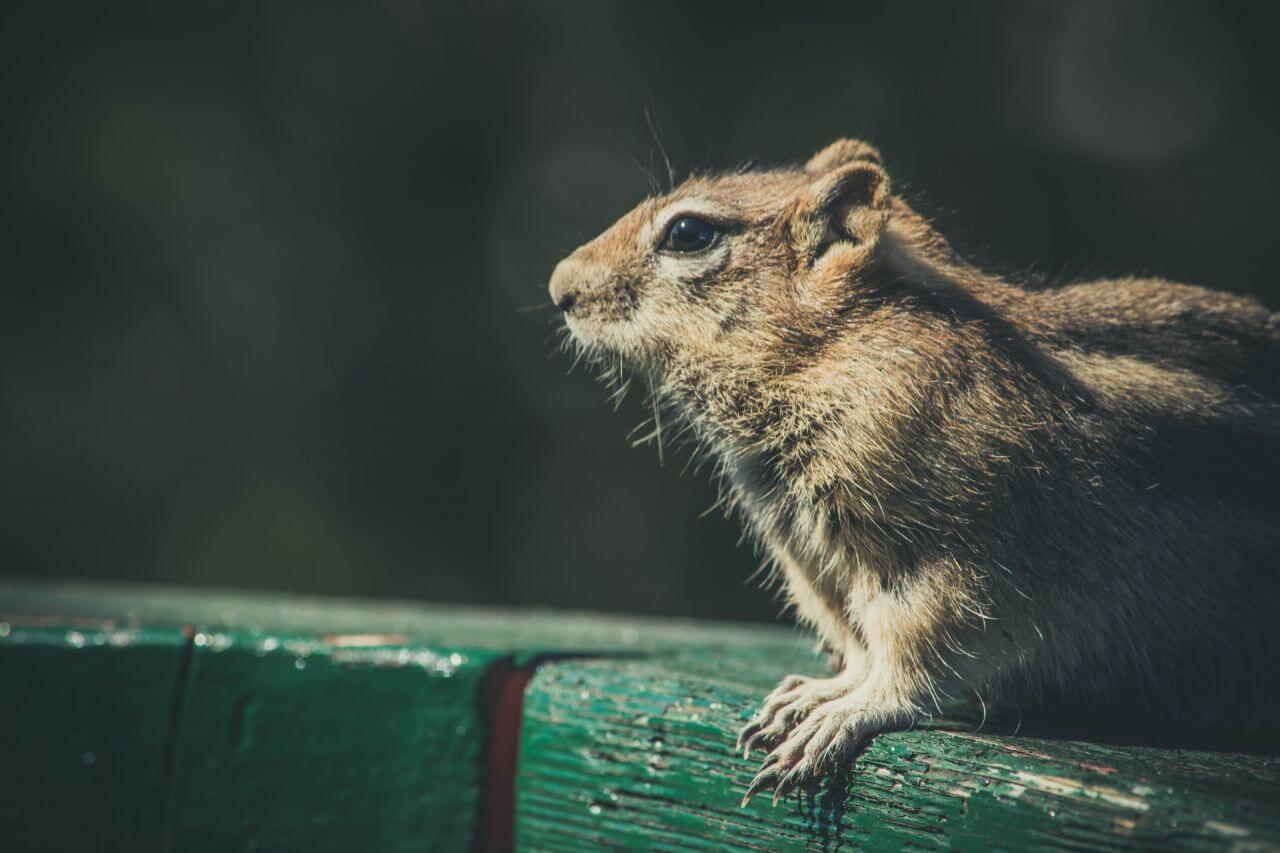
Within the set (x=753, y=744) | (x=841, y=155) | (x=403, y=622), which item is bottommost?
(x=753, y=744)

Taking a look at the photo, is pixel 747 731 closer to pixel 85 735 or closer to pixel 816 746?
pixel 816 746

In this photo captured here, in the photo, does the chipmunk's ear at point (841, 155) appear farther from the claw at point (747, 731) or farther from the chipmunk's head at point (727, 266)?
the claw at point (747, 731)

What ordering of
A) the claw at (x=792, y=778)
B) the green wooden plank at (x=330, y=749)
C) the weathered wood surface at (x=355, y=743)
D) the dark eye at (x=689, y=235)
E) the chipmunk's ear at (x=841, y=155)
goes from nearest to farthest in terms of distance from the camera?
the claw at (x=792, y=778), the weathered wood surface at (x=355, y=743), the green wooden plank at (x=330, y=749), the dark eye at (x=689, y=235), the chipmunk's ear at (x=841, y=155)

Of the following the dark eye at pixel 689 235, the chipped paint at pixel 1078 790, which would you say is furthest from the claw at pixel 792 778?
the dark eye at pixel 689 235

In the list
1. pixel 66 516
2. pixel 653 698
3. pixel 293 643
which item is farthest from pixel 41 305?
pixel 653 698

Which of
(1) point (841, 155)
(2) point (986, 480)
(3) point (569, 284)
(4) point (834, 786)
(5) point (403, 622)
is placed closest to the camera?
(4) point (834, 786)

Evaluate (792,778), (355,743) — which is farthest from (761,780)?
(355,743)

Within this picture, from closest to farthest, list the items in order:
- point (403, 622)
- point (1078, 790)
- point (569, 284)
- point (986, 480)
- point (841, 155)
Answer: point (1078, 790) → point (986, 480) → point (569, 284) → point (841, 155) → point (403, 622)

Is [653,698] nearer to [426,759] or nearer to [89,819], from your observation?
[426,759]
